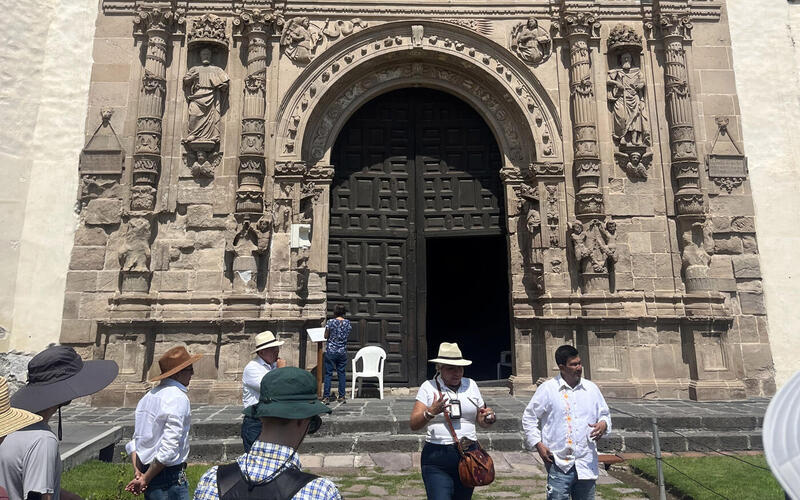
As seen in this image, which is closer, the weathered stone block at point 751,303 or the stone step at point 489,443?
the stone step at point 489,443

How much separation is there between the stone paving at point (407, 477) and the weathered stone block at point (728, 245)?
5949 millimetres

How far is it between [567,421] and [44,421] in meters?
3.09

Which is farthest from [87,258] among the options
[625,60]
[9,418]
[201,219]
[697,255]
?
[697,255]

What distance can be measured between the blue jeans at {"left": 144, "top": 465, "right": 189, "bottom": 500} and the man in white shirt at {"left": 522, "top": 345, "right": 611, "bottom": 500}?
2325 mm

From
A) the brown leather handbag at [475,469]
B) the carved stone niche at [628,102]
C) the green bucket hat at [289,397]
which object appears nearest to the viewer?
the green bucket hat at [289,397]

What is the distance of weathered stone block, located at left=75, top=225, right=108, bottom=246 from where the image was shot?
9.47m

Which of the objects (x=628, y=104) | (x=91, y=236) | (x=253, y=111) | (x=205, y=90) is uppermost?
(x=205, y=90)

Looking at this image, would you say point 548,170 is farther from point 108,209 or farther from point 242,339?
point 108,209

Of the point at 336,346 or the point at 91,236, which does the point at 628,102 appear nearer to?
the point at 336,346

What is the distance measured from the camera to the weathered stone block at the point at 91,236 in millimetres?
9469

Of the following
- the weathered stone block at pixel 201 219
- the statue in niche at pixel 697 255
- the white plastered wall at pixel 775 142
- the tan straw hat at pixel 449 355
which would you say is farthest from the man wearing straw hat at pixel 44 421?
the white plastered wall at pixel 775 142

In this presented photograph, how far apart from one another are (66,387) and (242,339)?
648cm

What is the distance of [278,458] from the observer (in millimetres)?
1805

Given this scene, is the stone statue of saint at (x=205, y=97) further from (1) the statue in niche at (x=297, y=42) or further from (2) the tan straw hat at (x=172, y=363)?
(2) the tan straw hat at (x=172, y=363)
